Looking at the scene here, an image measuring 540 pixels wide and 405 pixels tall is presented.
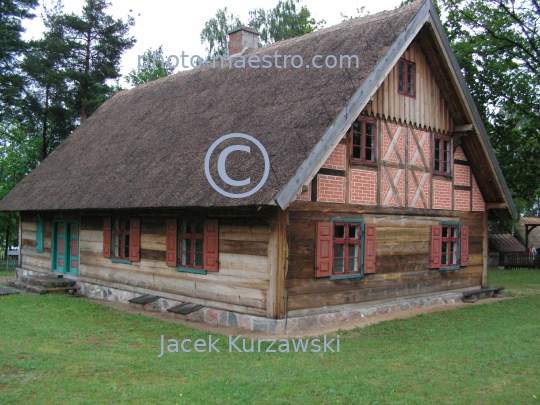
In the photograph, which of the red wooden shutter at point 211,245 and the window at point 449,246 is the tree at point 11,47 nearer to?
the red wooden shutter at point 211,245

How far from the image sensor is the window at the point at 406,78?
13.7 m

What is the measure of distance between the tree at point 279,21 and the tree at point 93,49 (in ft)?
35.8

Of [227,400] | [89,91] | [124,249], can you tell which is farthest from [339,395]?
[89,91]

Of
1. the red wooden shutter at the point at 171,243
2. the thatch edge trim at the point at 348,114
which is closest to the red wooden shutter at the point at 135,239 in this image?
the red wooden shutter at the point at 171,243

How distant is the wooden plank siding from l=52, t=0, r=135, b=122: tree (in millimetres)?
13789

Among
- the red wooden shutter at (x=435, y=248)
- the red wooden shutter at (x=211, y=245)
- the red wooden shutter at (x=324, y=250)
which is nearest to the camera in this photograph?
the red wooden shutter at (x=324, y=250)

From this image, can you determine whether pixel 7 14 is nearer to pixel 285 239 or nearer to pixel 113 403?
pixel 285 239

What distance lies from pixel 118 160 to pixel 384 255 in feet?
25.8

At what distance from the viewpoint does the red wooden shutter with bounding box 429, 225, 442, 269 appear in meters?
14.7

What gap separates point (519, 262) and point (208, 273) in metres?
25.1

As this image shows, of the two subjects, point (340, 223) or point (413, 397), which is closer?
point (413, 397)

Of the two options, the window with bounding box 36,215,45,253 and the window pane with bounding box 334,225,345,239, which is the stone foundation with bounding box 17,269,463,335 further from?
the window with bounding box 36,215,45,253

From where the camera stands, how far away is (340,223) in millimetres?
12039

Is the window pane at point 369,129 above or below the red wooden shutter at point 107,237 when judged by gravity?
above
